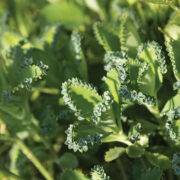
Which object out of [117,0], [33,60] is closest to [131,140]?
[33,60]

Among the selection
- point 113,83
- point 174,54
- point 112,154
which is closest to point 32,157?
point 112,154

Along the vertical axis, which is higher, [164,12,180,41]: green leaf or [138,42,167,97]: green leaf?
[164,12,180,41]: green leaf

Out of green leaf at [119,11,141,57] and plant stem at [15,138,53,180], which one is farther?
plant stem at [15,138,53,180]

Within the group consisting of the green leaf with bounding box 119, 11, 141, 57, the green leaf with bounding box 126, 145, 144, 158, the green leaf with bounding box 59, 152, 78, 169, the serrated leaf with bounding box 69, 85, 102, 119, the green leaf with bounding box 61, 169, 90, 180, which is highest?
the green leaf with bounding box 119, 11, 141, 57

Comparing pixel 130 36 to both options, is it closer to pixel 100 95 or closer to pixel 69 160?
pixel 100 95

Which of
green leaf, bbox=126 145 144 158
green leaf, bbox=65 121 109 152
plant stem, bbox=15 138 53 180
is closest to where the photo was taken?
green leaf, bbox=65 121 109 152

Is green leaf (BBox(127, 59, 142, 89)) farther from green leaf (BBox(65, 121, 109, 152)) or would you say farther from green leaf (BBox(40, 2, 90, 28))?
green leaf (BBox(40, 2, 90, 28))

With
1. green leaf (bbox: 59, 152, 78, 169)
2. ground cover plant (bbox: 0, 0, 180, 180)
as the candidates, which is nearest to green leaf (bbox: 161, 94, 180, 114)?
ground cover plant (bbox: 0, 0, 180, 180)

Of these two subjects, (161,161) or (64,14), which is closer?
(161,161)
